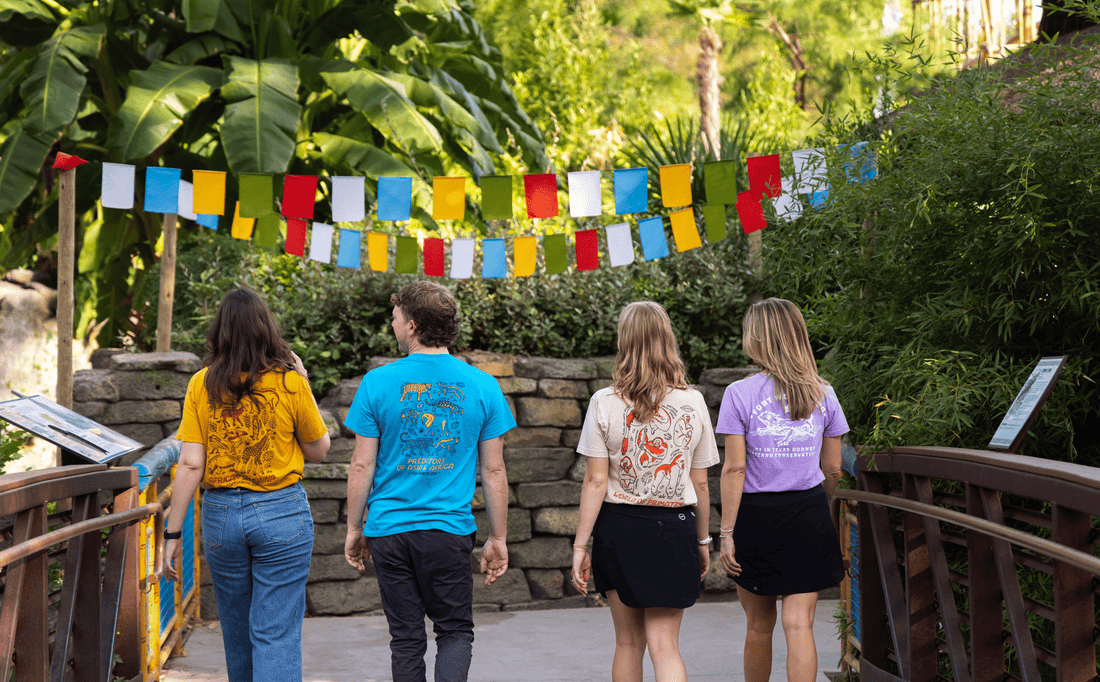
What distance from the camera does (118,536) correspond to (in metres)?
3.18

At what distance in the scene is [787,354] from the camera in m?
3.23

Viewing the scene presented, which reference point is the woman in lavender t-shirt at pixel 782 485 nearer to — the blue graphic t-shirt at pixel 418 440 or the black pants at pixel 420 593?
the blue graphic t-shirt at pixel 418 440

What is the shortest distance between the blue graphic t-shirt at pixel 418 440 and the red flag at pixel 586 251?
2.90 metres

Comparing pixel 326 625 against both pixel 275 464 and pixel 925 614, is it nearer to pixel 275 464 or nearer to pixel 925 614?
pixel 275 464

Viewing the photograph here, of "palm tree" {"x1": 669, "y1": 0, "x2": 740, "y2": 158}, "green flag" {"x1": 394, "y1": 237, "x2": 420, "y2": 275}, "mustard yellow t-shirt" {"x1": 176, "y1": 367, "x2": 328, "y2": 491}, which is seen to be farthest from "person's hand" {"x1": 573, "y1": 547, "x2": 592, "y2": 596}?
"palm tree" {"x1": 669, "y1": 0, "x2": 740, "y2": 158}

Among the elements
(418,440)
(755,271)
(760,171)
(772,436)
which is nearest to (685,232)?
(760,171)

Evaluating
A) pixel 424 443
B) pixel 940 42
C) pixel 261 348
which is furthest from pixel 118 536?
pixel 940 42

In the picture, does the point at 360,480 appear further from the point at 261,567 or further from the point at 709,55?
the point at 709,55

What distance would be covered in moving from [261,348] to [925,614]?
246cm

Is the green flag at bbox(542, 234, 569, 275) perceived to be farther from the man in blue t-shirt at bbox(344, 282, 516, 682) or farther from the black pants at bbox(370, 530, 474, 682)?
the black pants at bbox(370, 530, 474, 682)

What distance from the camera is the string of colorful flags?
211 inches

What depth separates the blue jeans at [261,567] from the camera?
2.98 metres

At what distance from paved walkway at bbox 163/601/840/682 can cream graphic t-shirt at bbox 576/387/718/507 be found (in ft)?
5.09

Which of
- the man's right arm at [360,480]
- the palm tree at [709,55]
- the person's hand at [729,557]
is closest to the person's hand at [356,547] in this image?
the man's right arm at [360,480]
